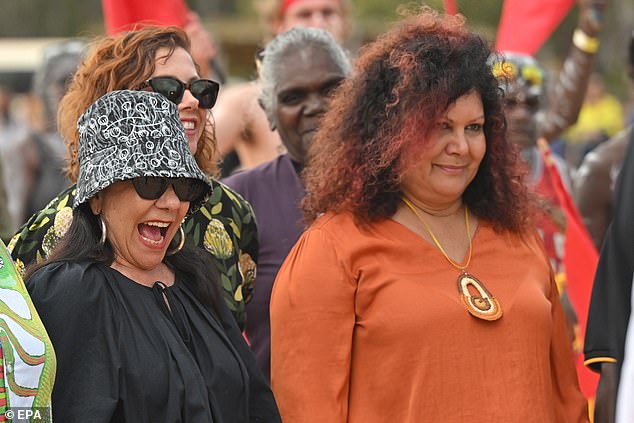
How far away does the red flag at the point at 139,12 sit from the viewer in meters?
6.91

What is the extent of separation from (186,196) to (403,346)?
0.89 meters

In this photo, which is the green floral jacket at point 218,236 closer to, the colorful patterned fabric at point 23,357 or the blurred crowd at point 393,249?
the blurred crowd at point 393,249

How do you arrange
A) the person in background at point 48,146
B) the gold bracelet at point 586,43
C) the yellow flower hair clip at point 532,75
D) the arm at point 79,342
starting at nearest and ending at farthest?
the arm at point 79,342, the yellow flower hair clip at point 532,75, the gold bracelet at point 586,43, the person in background at point 48,146

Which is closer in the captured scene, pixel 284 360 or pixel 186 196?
pixel 186 196

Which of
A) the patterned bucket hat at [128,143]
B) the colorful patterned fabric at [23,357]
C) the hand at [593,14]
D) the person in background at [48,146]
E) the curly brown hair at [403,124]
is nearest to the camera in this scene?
the colorful patterned fabric at [23,357]

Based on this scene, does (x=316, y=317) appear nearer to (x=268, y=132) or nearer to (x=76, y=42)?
(x=268, y=132)

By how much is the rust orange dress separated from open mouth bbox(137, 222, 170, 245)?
1.97 feet

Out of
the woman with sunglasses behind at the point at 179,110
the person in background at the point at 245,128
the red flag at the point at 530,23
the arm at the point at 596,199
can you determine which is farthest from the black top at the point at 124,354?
the red flag at the point at 530,23

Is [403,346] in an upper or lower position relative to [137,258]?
lower

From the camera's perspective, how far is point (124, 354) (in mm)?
3650

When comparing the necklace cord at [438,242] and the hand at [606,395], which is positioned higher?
the necklace cord at [438,242]

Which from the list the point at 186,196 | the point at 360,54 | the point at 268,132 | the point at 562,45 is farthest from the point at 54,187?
the point at 562,45

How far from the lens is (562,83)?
791 cm

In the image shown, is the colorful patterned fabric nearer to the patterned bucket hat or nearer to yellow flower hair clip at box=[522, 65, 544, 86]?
the patterned bucket hat
